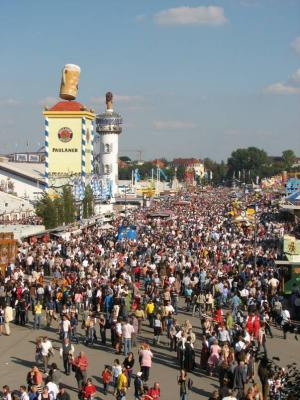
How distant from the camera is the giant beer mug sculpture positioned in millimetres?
81312

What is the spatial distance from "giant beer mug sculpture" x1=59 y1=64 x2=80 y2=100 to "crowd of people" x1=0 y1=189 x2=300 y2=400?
50.9m

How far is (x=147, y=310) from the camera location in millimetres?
17984

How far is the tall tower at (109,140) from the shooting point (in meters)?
103

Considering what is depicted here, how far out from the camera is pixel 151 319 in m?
18.2

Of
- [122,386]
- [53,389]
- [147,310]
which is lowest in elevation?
[122,386]

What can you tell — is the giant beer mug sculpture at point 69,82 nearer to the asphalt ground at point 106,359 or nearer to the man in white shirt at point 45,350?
the asphalt ground at point 106,359

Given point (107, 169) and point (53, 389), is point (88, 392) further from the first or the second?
point (107, 169)

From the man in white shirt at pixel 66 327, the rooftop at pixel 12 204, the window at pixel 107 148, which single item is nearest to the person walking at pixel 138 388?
the man in white shirt at pixel 66 327

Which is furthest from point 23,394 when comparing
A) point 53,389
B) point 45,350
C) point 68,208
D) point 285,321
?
point 68,208

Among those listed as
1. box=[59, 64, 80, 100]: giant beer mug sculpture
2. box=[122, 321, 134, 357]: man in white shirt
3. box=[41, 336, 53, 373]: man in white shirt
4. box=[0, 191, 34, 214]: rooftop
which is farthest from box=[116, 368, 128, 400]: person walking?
Result: box=[59, 64, 80, 100]: giant beer mug sculpture

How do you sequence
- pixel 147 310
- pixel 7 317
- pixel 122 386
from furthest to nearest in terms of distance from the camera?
pixel 147 310 < pixel 7 317 < pixel 122 386

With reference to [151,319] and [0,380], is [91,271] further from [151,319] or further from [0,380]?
[0,380]

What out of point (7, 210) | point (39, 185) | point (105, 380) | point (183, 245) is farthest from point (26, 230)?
point (39, 185)

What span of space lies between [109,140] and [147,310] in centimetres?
8755
